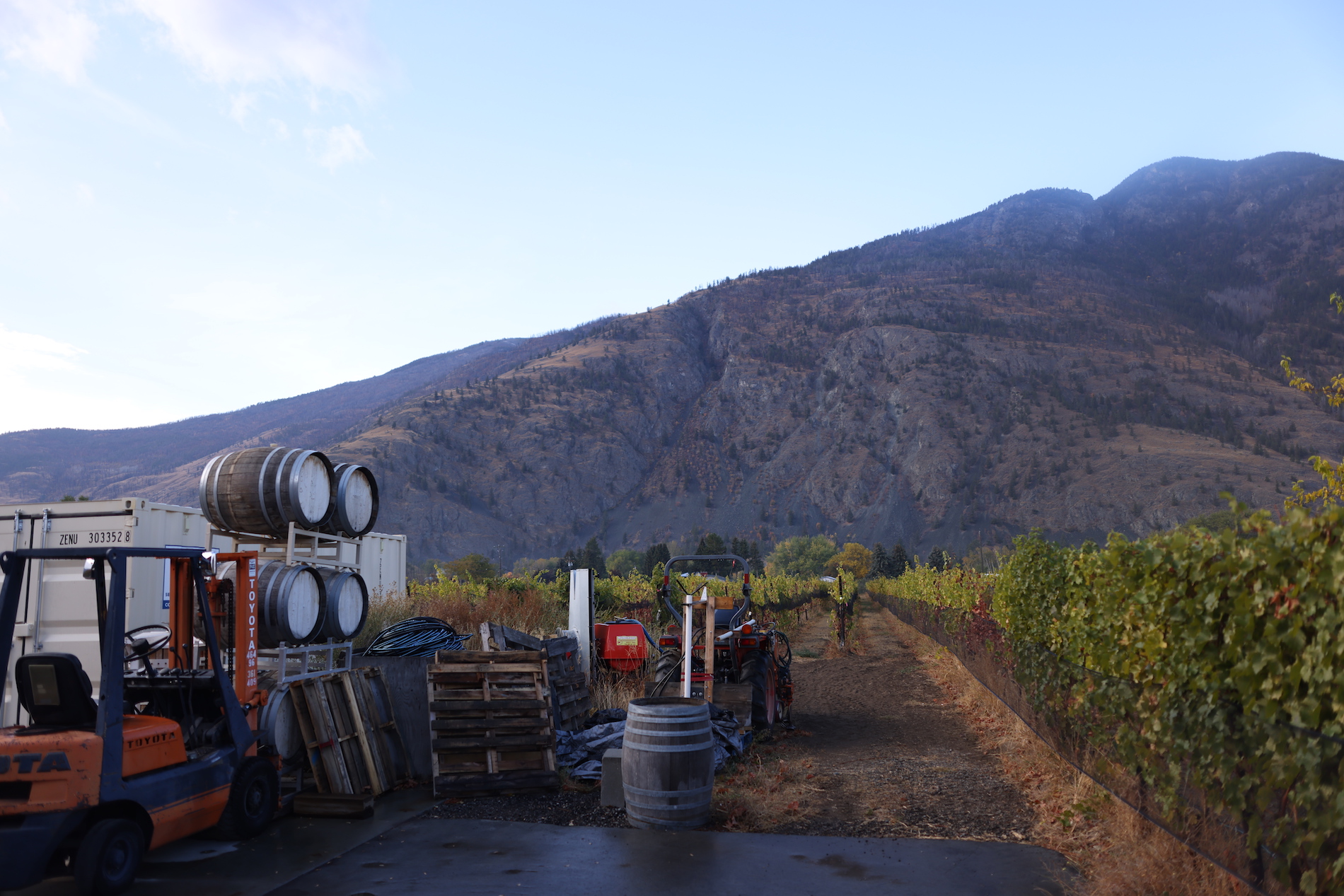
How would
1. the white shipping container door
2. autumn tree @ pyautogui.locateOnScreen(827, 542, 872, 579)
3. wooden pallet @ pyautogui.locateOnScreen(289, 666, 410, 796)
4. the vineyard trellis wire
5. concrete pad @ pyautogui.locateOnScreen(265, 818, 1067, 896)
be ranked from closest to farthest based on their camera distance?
the vineyard trellis wire
concrete pad @ pyautogui.locateOnScreen(265, 818, 1067, 896)
wooden pallet @ pyautogui.locateOnScreen(289, 666, 410, 796)
the white shipping container door
autumn tree @ pyautogui.locateOnScreen(827, 542, 872, 579)

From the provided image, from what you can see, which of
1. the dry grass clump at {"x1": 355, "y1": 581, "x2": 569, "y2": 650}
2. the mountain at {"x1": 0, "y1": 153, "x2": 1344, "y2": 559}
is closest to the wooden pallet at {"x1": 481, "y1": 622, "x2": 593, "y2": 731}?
the dry grass clump at {"x1": 355, "y1": 581, "x2": 569, "y2": 650}

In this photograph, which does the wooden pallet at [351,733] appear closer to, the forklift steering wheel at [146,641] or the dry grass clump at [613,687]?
the forklift steering wheel at [146,641]

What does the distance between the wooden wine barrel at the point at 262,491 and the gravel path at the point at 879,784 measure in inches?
126

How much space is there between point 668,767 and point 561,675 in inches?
130

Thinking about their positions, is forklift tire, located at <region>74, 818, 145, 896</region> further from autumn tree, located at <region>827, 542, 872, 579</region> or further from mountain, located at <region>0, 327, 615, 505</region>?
mountain, located at <region>0, 327, 615, 505</region>

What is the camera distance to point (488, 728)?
7.61 meters

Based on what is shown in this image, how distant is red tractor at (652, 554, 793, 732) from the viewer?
32.1ft

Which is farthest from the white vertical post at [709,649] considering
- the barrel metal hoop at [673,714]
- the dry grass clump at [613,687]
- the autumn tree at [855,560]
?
the autumn tree at [855,560]

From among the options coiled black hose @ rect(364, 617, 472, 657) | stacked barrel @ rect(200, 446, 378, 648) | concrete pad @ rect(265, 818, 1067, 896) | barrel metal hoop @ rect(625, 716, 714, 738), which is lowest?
concrete pad @ rect(265, 818, 1067, 896)

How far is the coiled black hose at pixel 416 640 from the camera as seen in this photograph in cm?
905

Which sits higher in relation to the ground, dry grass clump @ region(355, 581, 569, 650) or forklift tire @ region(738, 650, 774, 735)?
dry grass clump @ region(355, 581, 569, 650)

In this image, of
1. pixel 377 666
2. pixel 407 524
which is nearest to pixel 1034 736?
pixel 377 666

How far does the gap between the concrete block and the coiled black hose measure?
2.66m

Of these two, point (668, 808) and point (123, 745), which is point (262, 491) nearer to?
point (123, 745)
